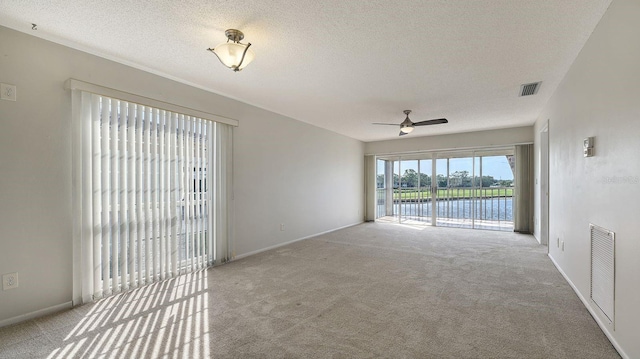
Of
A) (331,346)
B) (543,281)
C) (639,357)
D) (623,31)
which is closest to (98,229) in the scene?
(331,346)

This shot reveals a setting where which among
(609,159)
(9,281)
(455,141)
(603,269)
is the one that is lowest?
(9,281)

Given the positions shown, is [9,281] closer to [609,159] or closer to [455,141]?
[609,159]

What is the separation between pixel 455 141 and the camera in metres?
7.27

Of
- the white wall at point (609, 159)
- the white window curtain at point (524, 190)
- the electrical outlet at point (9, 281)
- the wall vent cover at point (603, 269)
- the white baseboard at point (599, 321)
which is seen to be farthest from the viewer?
the white window curtain at point (524, 190)

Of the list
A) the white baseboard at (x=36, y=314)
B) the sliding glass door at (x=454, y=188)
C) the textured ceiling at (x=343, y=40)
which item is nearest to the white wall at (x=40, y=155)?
the white baseboard at (x=36, y=314)

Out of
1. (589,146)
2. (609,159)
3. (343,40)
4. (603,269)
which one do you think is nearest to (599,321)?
(603,269)

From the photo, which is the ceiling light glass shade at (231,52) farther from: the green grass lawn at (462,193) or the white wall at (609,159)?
the green grass lawn at (462,193)

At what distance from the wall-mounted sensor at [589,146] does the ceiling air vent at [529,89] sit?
1550 mm

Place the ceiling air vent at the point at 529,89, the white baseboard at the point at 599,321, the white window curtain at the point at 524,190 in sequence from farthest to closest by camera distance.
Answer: the white window curtain at the point at 524,190
the ceiling air vent at the point at 529,89
the white baseboard at the point at 599,321

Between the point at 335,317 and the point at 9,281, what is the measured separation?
111 inches

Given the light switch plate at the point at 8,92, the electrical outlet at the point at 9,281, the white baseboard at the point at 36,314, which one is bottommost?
the white baseboard at the point at 36,314

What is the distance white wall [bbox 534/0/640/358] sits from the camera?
1.79 m

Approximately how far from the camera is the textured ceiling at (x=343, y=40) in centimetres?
215

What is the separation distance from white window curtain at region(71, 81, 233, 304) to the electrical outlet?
404 millimetres
